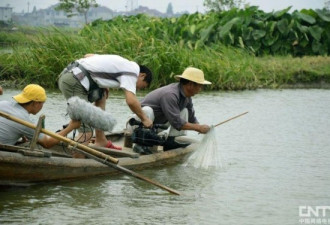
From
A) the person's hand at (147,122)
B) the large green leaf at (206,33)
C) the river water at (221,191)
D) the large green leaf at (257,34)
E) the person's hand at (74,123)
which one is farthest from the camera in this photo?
the large green leaf at (257,34)

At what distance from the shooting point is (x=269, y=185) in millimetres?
9000

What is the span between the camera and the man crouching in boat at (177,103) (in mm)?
9367

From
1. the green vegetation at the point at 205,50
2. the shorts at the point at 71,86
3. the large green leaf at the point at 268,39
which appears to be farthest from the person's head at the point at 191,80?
the large green leaf at the point at 268,39

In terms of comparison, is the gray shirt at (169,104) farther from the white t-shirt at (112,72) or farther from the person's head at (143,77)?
the white t-shirt at (112,72)

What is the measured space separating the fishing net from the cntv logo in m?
1.92

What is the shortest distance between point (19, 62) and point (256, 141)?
6.10m

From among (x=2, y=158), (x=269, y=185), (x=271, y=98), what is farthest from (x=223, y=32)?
(x=2, y=158)

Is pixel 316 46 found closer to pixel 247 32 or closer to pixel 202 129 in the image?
pixel 247 32

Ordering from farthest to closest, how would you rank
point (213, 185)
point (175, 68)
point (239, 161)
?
point (175, 68) → point (239, 161) → point (213, 185)

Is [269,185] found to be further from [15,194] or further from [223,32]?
[223,32]

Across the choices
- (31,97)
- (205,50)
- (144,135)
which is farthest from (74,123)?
(205,50)

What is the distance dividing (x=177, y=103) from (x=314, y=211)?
7.27ft

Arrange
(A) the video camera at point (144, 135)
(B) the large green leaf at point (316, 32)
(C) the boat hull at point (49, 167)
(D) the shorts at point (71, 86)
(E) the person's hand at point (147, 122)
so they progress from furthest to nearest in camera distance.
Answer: (B) the large green leaf at point (316, 32), (A) the video camera at point (144, 135), (E) the person's hand at point (147, 122), (D) the shorts at point (71, 86), (C) the boat hull at point (49, 167)

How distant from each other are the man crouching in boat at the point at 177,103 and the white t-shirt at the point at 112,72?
0.58 m
